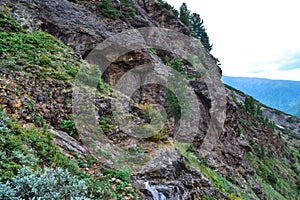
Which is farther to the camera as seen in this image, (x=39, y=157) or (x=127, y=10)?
(x=127, y=10)

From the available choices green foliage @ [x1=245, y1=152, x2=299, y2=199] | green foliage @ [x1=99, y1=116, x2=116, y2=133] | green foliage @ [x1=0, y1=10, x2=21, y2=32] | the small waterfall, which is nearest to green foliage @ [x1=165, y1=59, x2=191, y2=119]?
green foliage @ [x1=99, y1=116, x2=116, y2=133]

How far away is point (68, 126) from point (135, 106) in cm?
469

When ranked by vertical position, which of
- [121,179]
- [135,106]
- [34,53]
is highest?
[34,53]

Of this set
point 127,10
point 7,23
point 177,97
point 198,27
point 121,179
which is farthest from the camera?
point 198,27

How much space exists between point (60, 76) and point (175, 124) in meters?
10.4

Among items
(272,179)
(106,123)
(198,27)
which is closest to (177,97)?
(106,123)

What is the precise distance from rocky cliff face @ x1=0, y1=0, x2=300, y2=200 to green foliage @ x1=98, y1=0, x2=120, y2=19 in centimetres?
35

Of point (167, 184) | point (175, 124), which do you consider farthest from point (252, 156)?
point (167, 184)

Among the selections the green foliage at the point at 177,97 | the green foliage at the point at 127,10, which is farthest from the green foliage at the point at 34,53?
the green foliage at the point at 127,10

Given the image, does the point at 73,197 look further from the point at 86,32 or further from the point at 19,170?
the point at 86,32

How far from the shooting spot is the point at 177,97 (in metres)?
18.8

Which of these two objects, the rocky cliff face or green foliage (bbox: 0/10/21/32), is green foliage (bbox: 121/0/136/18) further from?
green foliage (bbox: 0/10/21/32)

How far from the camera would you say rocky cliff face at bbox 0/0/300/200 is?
8.75 metres

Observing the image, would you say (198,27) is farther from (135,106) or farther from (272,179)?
(135,106)
